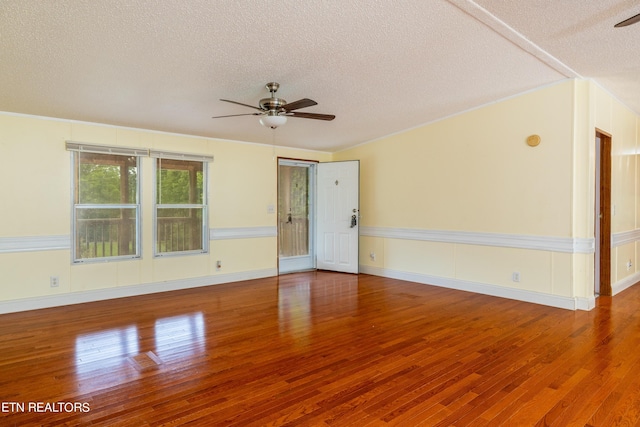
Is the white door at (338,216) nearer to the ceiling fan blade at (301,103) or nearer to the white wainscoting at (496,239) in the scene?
the white wainscoting at (496,239)

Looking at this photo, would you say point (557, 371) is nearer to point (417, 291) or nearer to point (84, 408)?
point (417, 291)

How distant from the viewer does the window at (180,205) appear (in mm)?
5273

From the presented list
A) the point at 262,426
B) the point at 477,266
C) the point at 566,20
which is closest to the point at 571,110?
the point at 566,20

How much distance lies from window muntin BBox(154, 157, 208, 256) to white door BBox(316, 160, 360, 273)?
220cm

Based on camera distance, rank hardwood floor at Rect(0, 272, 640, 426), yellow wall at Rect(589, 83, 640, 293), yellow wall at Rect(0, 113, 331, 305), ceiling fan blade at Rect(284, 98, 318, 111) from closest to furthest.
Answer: hardwood floor at Rect(0, 272, 640, 426) → ceiling fan blade at Rect(284, 98, 318, 111) → yellow wall at Rect(0, 113, 331, 305) → yellow wall at Rect(589, 83, 640, 293)

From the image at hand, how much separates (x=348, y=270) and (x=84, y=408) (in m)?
4.82

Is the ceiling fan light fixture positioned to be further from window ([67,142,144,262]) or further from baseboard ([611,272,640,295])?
baseboard ([611,272,640,295])

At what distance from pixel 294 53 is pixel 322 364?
2.55 m

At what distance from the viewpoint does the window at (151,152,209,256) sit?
5273mm

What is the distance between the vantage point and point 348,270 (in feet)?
21.8

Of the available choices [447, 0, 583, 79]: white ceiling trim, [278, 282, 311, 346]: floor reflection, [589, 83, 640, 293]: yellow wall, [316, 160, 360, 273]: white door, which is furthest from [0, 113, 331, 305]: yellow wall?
[589, 83, 640, 293]: yellow wall

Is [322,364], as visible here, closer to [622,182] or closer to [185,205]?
[185,205]

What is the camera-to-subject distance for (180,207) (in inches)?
215
